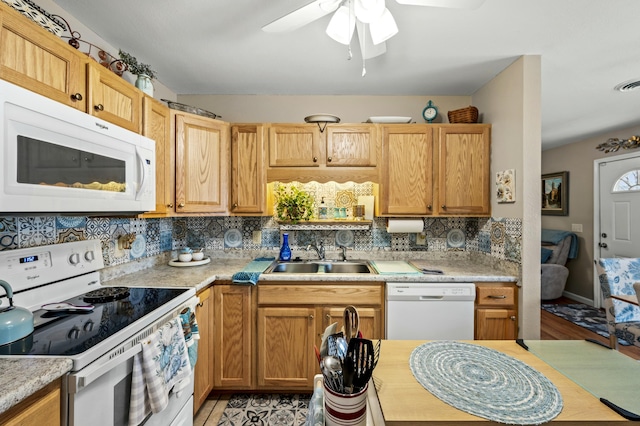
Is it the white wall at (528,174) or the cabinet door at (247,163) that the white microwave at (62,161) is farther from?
the white wall at (528,174)

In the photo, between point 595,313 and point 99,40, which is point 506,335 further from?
point 99,40

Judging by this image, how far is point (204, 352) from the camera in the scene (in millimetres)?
1946

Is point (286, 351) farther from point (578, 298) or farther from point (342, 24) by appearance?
point (578, 298)

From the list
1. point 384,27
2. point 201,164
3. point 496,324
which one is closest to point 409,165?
point 384,27

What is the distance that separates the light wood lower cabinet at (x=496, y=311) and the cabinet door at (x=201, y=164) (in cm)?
215

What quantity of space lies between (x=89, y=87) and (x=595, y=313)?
232 inches

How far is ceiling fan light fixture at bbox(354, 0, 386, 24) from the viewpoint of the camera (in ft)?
3.96

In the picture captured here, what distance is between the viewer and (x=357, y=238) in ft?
8.96

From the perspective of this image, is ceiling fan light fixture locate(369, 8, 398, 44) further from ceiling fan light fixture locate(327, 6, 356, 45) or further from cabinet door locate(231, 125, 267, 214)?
cabinet door locate(231, 125, 267, 214)

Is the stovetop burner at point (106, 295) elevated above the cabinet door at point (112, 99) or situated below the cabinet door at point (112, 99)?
below

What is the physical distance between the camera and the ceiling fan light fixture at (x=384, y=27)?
130 centimetres

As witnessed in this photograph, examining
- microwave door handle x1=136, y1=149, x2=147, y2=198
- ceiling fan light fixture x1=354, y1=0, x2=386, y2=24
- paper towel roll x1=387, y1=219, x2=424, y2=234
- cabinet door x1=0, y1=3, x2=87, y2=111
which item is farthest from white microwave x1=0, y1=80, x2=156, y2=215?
paper towel roll x1=387, y1=219, x2=424, y2=234

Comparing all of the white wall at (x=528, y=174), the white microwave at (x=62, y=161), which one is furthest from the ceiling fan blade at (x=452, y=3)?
the white microwave at (x=62, y=161)

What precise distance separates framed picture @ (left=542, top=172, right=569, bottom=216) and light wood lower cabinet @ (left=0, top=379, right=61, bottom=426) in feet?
20.8
